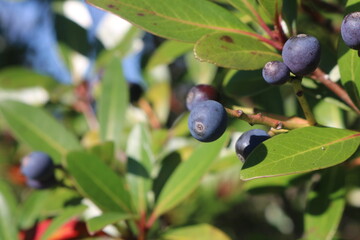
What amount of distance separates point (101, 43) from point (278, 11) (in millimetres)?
1146

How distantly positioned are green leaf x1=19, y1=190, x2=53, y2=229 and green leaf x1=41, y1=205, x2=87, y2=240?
0.20 metres

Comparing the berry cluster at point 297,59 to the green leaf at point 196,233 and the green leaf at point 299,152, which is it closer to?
the green leaf at point 299,152

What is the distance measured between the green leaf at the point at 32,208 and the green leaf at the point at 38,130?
0.14 metres

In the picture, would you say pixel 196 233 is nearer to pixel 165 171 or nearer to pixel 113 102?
pixel 165 171

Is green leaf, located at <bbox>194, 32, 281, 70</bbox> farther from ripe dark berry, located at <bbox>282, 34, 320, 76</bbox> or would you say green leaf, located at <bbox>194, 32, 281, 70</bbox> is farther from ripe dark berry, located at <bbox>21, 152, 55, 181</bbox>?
ripe dark berry, located at <bbox>21, 152, 55, 181</bbox>

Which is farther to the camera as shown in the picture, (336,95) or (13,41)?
(13,41)

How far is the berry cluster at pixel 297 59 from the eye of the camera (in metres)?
0.65

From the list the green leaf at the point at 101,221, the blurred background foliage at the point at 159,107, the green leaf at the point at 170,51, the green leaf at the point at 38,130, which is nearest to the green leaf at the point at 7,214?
the blurred background foliage at the point at 159,107

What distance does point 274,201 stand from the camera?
8.07 feet

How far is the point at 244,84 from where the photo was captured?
989 mm

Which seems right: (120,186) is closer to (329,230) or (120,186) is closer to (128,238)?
(128,238)

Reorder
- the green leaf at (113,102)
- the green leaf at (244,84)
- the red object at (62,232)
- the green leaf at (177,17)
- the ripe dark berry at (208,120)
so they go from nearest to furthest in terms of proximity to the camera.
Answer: the ripe dark berry at (208,120), the green leaf at (177,17), the green leaf at (244,84), the red object at (62,232), the green leaf at (113,102)

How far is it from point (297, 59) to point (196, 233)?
573 mm

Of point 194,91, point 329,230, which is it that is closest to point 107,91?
point 194,91
